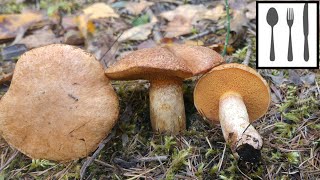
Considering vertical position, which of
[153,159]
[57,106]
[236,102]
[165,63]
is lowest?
[153,159]

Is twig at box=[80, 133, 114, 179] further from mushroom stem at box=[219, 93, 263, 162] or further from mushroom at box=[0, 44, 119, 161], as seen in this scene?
mushroom stem at box=[219, 93, 263, 162]

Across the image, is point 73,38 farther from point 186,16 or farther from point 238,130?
point 238,130

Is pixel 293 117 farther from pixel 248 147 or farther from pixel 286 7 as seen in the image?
pixel 286 7

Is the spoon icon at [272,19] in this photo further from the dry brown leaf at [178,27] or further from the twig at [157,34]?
the twig at [157,34]

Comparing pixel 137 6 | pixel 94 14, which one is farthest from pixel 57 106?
pixel 137 6

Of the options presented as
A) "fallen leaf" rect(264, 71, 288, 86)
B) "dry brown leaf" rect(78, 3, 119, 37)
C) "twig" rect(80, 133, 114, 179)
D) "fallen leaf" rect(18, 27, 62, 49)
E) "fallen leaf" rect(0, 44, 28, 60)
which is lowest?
"twig" rect(80, 133, 114, 179)

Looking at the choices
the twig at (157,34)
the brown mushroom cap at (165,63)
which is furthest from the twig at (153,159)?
the twig at (157,34)

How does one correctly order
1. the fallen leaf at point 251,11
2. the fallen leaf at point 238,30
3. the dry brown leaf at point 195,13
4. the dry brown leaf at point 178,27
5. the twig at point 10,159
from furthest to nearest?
the dry brown leaf at point 195,13, the fallen leaf at point 251,11, the dry brown leaf at point 178,27, the fallen leaf at point 238,30, the twig at point 10,159

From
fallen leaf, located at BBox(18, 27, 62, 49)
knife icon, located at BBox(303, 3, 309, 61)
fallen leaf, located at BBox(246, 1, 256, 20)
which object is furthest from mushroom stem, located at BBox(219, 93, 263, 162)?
fallen leaf, located at BBox(18, 27, 62, 49)
